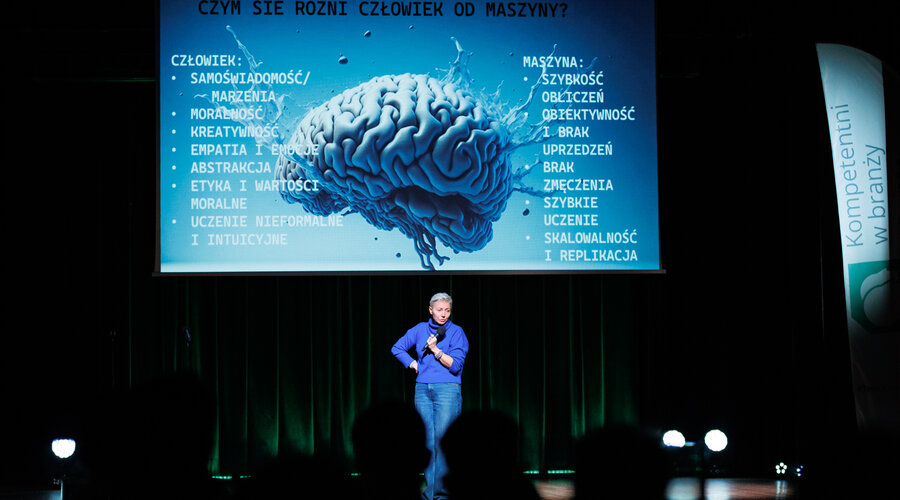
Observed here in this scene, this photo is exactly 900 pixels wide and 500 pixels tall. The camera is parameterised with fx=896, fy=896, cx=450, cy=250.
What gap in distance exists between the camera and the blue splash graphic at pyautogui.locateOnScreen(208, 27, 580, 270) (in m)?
5.86

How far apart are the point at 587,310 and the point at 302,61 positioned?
2778 millimetres

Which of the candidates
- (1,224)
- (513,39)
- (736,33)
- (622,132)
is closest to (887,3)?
(736,33)

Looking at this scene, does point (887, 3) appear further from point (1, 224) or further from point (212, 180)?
point (1, 224)

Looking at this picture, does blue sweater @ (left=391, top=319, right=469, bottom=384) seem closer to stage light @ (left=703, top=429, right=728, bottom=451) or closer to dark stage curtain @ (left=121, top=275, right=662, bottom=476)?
dark stage curtain @ (left=121, top=275, right=662, bottom=476)

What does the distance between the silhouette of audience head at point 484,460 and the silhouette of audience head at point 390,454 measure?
74 mm

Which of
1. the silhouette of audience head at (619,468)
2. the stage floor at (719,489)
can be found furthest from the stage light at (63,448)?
the silhouette of audience head at (619,468)

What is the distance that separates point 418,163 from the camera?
588cm

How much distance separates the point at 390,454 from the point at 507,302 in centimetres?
477

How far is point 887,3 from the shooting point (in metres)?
5.76

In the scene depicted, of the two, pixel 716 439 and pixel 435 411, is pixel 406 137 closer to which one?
pixel 435 411

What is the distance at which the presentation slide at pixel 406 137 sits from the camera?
579 centimetres

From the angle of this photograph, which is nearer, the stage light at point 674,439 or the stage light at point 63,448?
the stage light at point 674,439

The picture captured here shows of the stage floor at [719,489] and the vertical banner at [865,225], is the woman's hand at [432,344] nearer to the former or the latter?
the stage floor at [719,489]

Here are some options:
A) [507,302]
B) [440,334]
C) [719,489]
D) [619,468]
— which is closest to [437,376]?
[440,334]
